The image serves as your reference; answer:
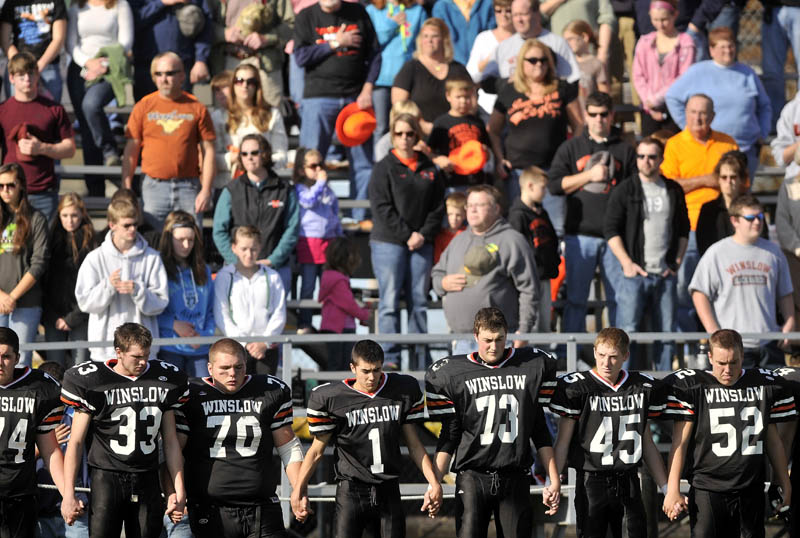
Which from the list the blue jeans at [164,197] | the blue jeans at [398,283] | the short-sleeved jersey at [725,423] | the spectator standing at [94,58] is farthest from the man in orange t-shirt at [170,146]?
the short-sleeved jersey at [725,423]

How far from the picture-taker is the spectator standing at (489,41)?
12.9 metres

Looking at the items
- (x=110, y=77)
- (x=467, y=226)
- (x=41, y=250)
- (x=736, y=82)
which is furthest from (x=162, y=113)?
(x=736, y=82)

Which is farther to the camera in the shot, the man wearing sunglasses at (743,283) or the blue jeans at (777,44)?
the blue jeans at (777,44)

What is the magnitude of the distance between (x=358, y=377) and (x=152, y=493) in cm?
146

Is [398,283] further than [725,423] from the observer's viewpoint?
Yes

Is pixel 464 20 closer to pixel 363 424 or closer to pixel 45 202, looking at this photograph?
pixel 45 202

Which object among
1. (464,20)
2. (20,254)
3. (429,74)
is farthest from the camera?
(464,20)

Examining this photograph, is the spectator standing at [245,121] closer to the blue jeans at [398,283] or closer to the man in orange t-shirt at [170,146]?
the man in orange t-shirt at [170,146]

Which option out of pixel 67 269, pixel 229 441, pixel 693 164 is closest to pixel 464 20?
pixel 693 164

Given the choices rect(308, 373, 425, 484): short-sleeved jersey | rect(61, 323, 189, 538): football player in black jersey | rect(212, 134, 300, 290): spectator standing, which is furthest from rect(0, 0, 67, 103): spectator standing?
rect(308, 373, 425, 484): short-sleeved jersey

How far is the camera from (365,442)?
8.78 meters

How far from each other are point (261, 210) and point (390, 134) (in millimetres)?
1425

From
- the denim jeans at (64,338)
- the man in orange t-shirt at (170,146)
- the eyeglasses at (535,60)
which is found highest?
the eyeglasses at (535,60)

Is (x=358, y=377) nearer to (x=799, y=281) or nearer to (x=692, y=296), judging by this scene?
(x=692, y=296)
